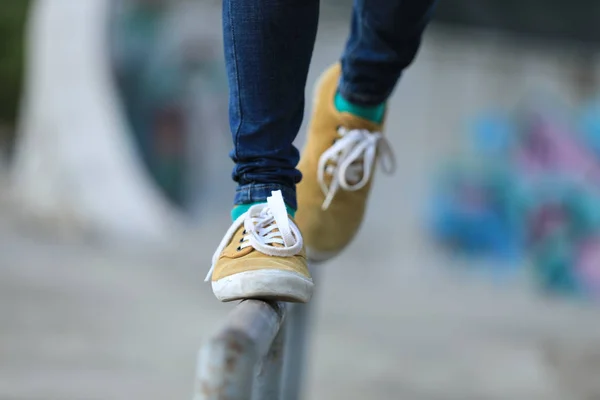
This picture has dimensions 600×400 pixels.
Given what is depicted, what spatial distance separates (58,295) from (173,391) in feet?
7.89

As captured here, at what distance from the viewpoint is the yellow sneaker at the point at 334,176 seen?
5.62 ft

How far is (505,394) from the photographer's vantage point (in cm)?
433

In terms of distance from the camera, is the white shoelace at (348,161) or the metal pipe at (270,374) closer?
the metal pipe at (270,374)

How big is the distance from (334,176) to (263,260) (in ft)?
1.69

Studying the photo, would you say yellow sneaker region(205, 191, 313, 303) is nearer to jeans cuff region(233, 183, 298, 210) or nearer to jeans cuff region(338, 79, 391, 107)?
jeans cuff region(233, 183, 298, 210)

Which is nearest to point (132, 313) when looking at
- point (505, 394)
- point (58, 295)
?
point (58, 295)

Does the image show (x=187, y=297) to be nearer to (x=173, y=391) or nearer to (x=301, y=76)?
(x=173, y=391)

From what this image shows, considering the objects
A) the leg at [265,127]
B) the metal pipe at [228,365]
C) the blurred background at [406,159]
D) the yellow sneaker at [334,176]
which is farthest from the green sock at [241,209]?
the blurred background at [406,159]

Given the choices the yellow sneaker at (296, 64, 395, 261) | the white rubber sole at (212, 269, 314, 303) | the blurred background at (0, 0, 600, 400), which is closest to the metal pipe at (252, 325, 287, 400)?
the white rubber sole at (212, 269, 314, 303)

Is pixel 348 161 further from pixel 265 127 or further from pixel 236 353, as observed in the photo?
pixel 236 353

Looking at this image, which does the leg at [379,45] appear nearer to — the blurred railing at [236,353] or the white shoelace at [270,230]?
the white shoelace at [270,230]

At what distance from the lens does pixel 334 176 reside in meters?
1.72

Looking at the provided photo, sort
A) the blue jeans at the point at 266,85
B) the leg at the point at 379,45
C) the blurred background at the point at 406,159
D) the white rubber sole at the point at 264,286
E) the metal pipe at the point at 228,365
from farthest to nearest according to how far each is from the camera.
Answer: the blurred background at the point at 406,159 → the leg at the point at 379,45 → the blue jeans at the point at 266,85 → the white rubber sole at the point at 264,286 → the metal pipe at the point at 228,365

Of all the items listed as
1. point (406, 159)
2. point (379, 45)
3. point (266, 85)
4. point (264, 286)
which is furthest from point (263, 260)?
point (406, 159)
